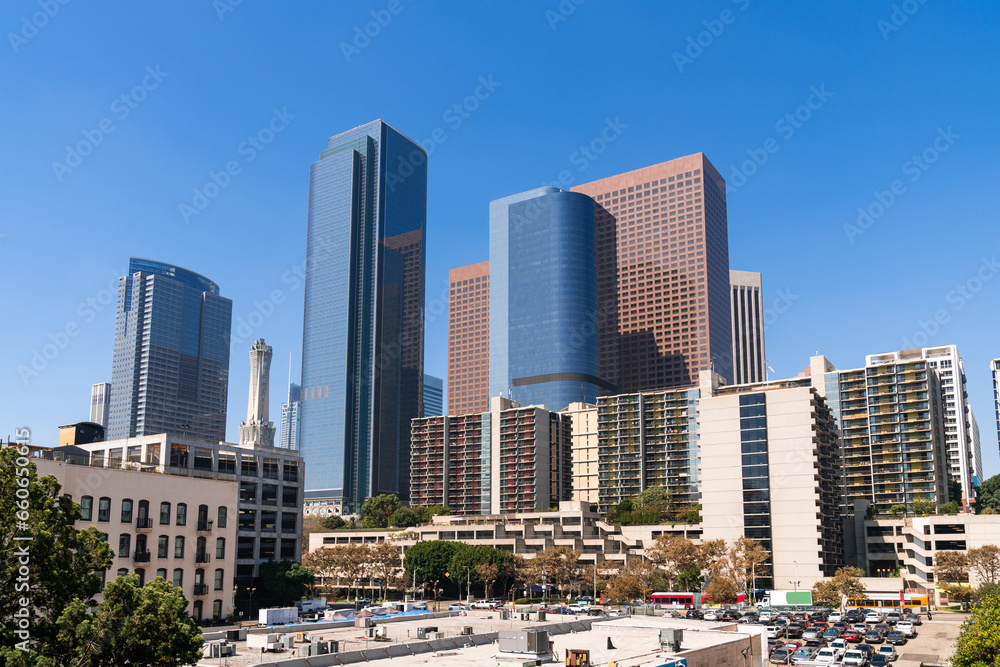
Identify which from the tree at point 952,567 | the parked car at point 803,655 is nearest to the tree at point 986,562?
the tree at point 952,567

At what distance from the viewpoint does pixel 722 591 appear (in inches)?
5955

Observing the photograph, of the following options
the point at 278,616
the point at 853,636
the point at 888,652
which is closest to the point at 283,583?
the point at 278,616

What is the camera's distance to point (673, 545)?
16525 centimetres

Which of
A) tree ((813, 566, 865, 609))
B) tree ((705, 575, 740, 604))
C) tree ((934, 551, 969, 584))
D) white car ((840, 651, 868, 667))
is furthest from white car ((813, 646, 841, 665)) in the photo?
tree ((934, 551, 969, 584))

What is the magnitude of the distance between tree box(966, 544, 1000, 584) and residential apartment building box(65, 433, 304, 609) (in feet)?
435

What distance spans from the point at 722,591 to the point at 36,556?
137760 mm

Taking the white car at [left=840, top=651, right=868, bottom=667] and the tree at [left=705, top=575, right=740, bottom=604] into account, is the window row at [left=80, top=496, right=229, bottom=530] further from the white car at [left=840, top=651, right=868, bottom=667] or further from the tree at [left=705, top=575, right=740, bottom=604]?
the tree at [left=705, top=575, right=740, bottom=604]

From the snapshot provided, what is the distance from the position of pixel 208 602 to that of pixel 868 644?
80439 millimetres

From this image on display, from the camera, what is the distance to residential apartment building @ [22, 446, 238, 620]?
86.9m

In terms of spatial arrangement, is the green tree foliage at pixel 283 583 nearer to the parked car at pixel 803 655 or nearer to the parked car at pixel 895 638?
the parked car at pixel 803 655

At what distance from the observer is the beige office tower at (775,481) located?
170125 millimetres

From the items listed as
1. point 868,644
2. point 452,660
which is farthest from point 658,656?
point 868,644

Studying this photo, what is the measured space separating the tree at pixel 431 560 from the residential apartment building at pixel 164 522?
8568cm

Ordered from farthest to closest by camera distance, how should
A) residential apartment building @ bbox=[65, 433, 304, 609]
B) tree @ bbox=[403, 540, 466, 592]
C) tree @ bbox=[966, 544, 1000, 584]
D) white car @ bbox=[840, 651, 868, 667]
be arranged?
tree @ bbox=[403, 540, 466, 592] → tree @ bbox=[966, 544, 1000, 584] → residential apartment building @ bbox=[65, 433, 304, 609] → white car @ bbox=[840, 651, 868, 667]
